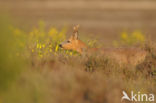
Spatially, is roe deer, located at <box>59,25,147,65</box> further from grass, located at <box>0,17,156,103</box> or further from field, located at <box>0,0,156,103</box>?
grass, located at <box>0,17,156,103</box>

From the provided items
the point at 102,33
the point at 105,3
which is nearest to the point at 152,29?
the point at 102,33

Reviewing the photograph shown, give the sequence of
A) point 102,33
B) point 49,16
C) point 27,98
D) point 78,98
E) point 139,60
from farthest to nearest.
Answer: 1. point 49,16
2. point 102,33
3. point 139,60
4. point 78,98
5. point 27,98

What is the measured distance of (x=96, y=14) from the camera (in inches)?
1276

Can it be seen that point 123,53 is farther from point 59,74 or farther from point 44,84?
point 44,84

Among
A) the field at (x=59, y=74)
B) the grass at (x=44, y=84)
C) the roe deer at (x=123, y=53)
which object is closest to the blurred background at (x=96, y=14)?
the roe deer at (x=123, y=53)

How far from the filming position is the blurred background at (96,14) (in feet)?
86.2

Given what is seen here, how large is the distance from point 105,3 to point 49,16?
8221 millimetres

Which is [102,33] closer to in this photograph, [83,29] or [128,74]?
[83,29]

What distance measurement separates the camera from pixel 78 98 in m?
6.85

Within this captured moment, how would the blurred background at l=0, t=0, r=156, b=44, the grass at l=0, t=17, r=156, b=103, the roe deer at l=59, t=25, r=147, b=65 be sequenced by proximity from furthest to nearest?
the blurred background at l=0, t=0, r=156, b=44
the roe deer at l=59, t=25, r=147, b=65
the grass at l=0, t=17, r=156, b=103

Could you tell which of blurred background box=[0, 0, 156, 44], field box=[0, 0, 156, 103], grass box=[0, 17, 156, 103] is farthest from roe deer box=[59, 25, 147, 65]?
blurred background box=[0, 0, 156, 44]

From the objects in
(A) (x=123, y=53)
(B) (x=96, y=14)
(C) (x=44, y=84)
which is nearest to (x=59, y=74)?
(C) (x=44, y=84)

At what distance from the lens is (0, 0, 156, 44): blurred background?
2627 cm

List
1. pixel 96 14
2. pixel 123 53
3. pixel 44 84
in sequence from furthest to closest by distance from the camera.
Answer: pixel 96 14 → pixel 123 53 → pixel 44 84
